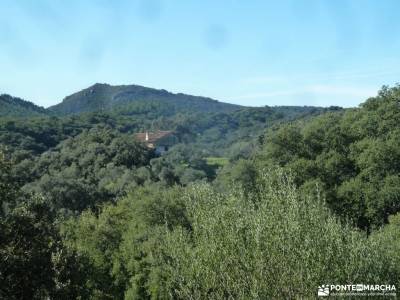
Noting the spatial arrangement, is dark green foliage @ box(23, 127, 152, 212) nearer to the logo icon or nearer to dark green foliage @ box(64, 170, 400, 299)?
dark green foliage @ box(64, 170, 400, 299)

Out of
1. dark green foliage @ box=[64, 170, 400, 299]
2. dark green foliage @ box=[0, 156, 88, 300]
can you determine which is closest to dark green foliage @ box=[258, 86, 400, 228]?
dark green foliage @ box=[64, 170, 400, 299]

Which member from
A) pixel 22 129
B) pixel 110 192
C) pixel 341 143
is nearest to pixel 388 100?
pixel 341 143

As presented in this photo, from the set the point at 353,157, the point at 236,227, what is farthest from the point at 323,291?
the point at 353,157

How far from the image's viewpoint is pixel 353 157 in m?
47.2

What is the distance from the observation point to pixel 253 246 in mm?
14852

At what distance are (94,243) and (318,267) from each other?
2372 centimetres

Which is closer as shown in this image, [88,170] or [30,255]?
[30,255]

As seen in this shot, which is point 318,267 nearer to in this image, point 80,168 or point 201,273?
point 201,273

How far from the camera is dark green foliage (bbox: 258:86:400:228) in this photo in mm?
42875
